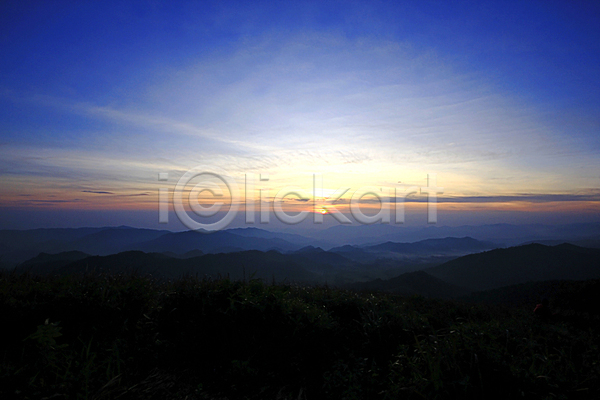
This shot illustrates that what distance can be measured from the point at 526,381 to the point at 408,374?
41.1 inches

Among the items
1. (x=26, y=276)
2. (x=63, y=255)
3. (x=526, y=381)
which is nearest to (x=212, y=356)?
(x=526, y=381)

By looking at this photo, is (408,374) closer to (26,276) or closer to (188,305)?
(188,305)

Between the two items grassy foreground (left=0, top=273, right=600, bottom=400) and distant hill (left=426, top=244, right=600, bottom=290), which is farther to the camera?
distant hill (left=426, top=244, right=600, bottom=290)

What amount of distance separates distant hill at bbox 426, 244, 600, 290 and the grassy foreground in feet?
268

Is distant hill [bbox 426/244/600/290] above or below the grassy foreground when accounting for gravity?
below

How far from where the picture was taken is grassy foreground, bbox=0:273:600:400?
8.21ft

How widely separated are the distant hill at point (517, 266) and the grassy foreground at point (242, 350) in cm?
8154

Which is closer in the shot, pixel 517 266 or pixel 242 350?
pixel 242 350

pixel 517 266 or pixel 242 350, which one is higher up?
pixel 242 350

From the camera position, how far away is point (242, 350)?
374 centimetres

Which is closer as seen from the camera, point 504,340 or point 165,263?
point 504,340

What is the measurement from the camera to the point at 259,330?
4.01 m

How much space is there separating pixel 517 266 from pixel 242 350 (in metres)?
106

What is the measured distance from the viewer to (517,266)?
271ft
